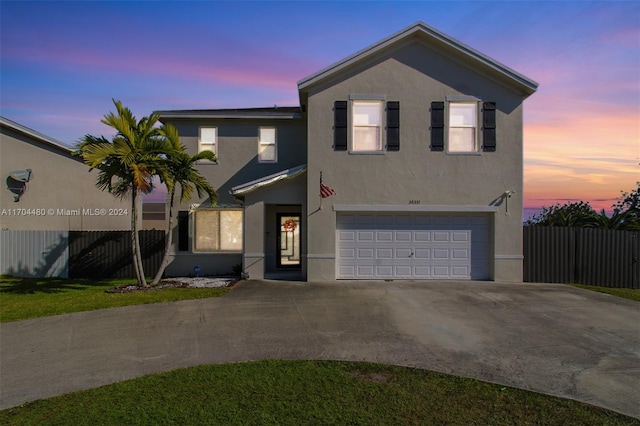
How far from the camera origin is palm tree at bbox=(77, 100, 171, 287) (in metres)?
12.0

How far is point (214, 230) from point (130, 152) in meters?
5.15

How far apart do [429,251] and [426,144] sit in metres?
3.68

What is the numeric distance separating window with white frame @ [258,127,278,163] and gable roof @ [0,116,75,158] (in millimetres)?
8299

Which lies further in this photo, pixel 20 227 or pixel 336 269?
pixel 20 227

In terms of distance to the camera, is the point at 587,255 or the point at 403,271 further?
the point at 587,255

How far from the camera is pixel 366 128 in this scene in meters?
14.1

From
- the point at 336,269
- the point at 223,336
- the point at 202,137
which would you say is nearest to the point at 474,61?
the point at 336,269

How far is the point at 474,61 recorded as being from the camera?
1385 centimetres

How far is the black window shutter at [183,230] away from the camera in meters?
16.5

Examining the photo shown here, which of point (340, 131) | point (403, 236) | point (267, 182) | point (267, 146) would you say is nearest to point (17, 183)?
→ point (267, 146)

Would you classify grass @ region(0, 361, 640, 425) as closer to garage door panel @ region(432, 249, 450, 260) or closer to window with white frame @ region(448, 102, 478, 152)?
garage door panel @ region(432, 249, 450, 260)

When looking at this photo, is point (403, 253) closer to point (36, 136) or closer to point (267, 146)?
point (267, 146)

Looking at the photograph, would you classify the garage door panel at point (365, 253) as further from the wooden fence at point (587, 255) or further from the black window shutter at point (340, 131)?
the wooden fence at point (587, 255)

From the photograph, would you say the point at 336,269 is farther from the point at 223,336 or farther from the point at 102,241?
the point at 102,241
